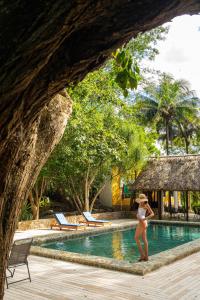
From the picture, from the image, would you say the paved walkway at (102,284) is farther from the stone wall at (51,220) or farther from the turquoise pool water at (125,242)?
the stone wall at (51,220)

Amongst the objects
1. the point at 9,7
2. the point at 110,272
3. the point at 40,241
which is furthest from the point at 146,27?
the point at 40,241

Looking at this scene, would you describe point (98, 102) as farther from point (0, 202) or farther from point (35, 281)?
point (0, 202)

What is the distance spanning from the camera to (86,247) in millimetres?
12102

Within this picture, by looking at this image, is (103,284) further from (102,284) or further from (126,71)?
(126,71)

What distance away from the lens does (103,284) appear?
6.20m

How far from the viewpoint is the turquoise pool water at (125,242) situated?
37.3 feet

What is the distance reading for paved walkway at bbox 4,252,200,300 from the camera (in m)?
5.45

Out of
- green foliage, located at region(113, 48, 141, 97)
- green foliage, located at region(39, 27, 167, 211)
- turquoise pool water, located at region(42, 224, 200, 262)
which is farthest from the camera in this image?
green foliage, located at region(39, 27, 167, 211)

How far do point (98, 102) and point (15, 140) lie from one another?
16.1 m

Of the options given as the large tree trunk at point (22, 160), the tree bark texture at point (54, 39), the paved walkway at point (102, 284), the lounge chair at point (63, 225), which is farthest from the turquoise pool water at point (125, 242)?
the tree bark texture at point (54, 39)

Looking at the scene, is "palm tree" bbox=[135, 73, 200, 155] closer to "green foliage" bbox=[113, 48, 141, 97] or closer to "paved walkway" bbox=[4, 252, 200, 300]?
"paved walkway" bbox=[4, 252, 200, 300]

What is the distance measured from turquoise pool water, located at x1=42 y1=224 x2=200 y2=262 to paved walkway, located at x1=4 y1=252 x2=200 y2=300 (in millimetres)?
3042

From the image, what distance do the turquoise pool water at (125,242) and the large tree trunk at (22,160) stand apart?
336 inches

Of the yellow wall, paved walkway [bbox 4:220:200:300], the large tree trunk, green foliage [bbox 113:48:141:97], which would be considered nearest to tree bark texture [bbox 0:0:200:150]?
the large tree trunk
